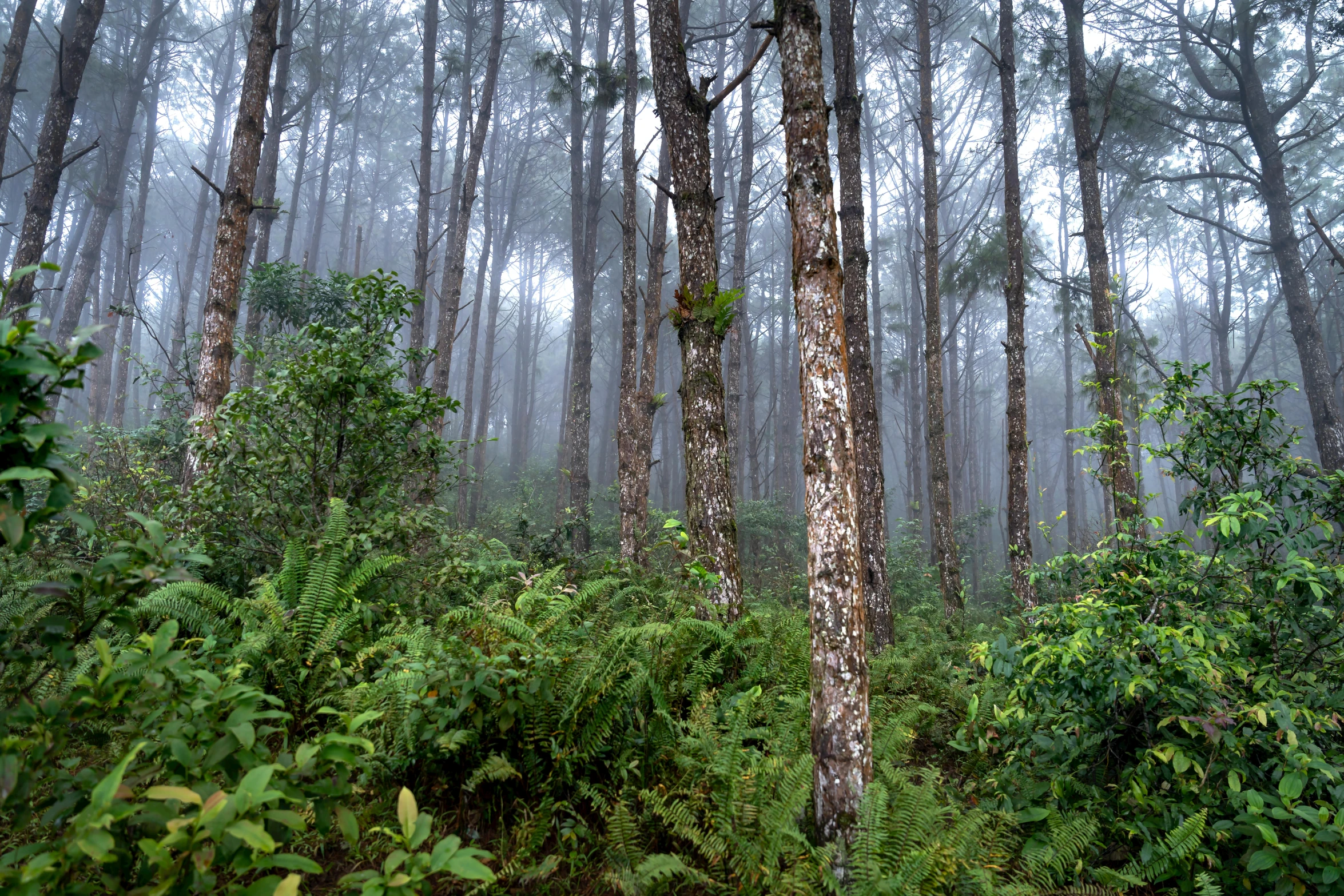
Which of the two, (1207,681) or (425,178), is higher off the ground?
(425,178)

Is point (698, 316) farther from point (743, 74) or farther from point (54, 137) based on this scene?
point (54, 137)

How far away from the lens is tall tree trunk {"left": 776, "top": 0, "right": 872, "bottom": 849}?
3604mm

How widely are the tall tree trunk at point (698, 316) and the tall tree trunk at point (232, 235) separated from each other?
510 centimetres

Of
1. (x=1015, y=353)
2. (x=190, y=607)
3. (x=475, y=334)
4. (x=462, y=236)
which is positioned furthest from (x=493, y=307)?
(x=190, y=607)

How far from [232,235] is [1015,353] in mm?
11238

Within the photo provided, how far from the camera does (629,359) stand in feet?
Answer: 36.5

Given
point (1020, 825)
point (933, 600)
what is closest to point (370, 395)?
point (1020, 825)

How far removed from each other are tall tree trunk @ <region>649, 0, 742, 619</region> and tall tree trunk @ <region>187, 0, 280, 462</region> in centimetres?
510

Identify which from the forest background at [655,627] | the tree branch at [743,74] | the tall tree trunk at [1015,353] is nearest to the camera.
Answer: the forest background at [655,627]

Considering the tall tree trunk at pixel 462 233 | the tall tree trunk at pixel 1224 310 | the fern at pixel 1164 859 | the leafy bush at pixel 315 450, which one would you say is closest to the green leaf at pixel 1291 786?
the fern at pixel 1164 859

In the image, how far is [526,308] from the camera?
37844mm

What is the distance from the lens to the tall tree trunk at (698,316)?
20.4 feet

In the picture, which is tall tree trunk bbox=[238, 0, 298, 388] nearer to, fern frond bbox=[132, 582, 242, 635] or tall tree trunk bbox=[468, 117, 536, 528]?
tall tree trunk bbox=[468, 117, 536, 528]

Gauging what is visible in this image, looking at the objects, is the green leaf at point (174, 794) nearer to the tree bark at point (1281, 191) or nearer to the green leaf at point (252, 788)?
the green leaf at point (252, 788)
